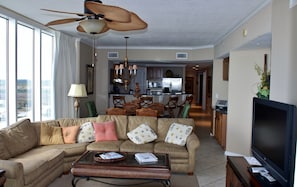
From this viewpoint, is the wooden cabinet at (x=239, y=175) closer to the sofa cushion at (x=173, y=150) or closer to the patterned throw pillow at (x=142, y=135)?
the sofa cushion at (x=173, y=150)

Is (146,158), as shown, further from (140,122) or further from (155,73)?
(155,73)

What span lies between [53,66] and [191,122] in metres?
3.33

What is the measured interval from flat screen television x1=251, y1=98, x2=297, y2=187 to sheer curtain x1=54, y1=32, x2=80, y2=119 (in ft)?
15.1

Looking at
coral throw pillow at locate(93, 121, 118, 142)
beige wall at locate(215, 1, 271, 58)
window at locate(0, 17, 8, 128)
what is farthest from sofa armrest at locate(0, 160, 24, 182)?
beige wall at locate(215, 1, 271, 58)

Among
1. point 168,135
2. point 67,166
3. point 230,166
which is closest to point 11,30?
point 67,166

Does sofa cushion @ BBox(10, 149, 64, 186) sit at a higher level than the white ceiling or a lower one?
lower

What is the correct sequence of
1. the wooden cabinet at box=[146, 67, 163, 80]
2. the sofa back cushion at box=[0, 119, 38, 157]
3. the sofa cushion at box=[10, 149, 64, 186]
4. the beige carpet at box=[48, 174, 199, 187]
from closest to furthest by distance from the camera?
the sofa cushion at box=[10, 149, 64, 186] < the sofa back cushion at box=[0, 119, 38, 157] < the beige carpet at box=[48, 174, 199, 187] < the wooden cabinet at box=[146, 67, 163, 80]

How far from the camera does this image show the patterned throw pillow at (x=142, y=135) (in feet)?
15.9

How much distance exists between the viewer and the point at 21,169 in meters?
3.13

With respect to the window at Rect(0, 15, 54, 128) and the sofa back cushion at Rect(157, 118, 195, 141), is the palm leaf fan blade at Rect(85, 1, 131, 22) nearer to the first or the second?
the window at Rect(0, 15, 54, 128)

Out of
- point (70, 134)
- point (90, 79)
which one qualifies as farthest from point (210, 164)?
point (90, 79)

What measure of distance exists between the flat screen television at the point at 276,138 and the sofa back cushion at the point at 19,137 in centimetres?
339

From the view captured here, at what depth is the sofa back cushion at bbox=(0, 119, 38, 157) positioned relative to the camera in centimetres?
383

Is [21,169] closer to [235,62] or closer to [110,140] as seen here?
[110,140]
